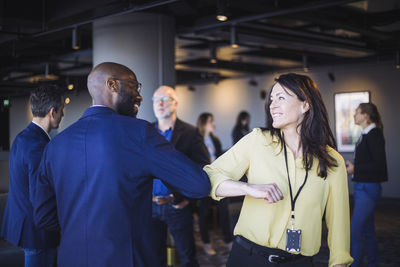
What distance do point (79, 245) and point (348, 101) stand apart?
981 cm

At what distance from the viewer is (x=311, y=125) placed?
6.15 ft

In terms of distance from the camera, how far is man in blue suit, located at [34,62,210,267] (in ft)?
5.10

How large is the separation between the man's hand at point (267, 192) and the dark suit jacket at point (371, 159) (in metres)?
2.79

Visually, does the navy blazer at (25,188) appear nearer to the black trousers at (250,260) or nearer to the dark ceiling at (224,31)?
the dark ceiling at (224,31)

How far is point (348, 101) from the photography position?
10344 mm

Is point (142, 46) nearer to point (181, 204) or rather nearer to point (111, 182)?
point (181, 204)

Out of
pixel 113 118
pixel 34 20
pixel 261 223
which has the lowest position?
pixel 261 223

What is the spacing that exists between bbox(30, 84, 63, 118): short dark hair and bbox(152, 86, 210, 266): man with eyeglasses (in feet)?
3.46

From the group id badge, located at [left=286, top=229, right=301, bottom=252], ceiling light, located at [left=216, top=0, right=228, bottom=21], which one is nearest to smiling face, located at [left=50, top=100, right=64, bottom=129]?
id badge, located at [left=286, top=229, right=301, bottom=252]

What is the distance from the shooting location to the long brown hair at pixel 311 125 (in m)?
1.81

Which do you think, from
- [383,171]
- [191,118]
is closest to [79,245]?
[383,171]

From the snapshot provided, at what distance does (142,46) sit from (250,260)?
460 cm

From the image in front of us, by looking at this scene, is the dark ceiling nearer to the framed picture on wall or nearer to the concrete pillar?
the concrete pillar

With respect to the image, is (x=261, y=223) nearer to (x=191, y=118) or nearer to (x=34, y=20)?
(x=34, y=20)
